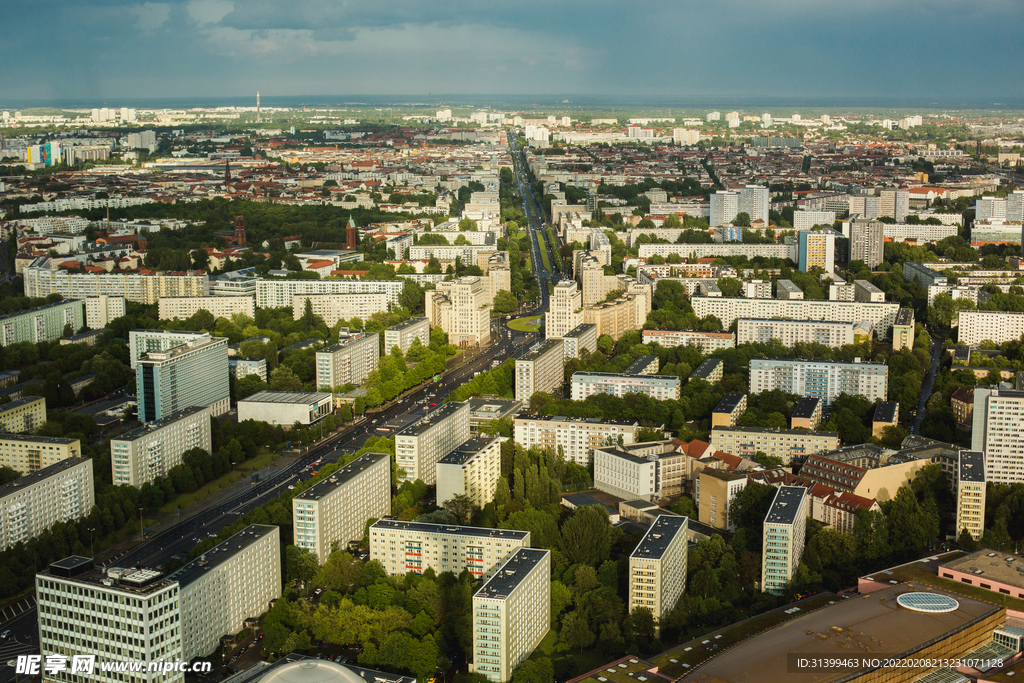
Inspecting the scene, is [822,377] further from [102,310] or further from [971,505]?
[102,310]

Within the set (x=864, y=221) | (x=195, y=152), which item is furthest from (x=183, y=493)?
(x=195, y=152)

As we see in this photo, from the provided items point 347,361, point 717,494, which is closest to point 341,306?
point 347,361

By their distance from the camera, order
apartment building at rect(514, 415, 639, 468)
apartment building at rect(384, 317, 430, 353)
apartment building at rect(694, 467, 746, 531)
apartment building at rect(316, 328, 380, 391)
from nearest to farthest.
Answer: apartment building at rect(694, 467, 746, 531) < apartment building at rect(514, 415, 639, 468) < apartment building at rect(316, 328, 380, 391) < apartment building at rect(384, 317, 430, 353)

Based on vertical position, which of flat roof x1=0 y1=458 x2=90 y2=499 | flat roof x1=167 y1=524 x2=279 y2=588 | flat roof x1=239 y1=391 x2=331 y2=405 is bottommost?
flat roof x1=167 y1=524 x2=279 y2=588

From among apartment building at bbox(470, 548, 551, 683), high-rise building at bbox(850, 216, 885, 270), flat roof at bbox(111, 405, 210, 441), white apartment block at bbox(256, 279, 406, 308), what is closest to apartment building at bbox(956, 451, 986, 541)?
apartment building at bbox(470, 548, 551, 683)

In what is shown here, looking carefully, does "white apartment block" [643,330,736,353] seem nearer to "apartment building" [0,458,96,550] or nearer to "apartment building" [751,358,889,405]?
"apartment building" [751,358,889,405]

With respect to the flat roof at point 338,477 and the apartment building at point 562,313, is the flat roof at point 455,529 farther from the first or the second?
the apartment building at point 562,313

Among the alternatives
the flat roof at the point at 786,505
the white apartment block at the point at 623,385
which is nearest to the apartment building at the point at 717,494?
the flat roof at the point at 786,505
